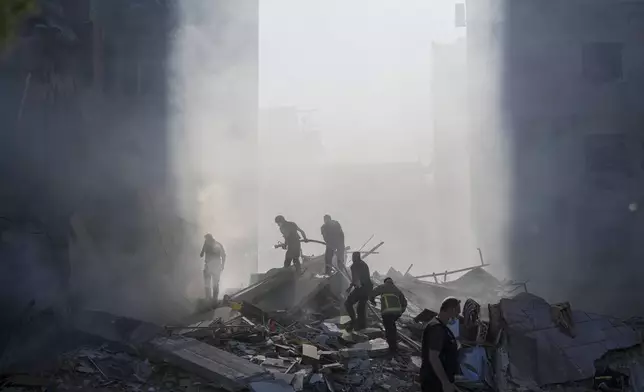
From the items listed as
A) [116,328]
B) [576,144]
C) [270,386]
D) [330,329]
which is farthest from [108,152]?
[576,144]

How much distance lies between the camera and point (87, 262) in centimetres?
1166

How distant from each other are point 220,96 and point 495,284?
9.87 meters

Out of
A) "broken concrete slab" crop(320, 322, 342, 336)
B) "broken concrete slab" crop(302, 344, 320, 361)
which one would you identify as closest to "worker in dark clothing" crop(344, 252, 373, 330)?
"broken concrete slab" crop(320, 322, 342, 336)

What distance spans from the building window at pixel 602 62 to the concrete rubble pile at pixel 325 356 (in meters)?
11.2

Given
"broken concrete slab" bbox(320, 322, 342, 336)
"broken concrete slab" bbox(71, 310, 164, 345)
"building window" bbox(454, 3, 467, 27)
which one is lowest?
"broken concrete slab" bbox(320, 322, 342, 336)

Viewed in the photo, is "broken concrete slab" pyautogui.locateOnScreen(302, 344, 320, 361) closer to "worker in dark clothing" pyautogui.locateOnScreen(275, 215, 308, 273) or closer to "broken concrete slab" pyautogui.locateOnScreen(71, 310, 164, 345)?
"broken concrete slab" pyautogui.locateOnScreen(71, 310, 164, 345)

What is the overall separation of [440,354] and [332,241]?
8511 mm

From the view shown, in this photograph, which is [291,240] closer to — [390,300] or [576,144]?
[390,300]

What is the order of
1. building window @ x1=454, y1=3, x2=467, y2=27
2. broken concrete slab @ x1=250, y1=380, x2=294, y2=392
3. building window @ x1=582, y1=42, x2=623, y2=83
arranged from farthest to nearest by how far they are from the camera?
building window @ x1=454, y1=3, x2=467, y2=27 → building window @ x1=582, y1=42, x2=623, y2=83 → broken concrete slab @ x1=250, y1=380, x2=294, y2=392

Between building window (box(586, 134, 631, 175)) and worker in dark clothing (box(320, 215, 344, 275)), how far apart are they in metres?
9.28

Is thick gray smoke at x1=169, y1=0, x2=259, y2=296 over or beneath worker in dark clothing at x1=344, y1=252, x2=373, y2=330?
over

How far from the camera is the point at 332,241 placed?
42.7 feet

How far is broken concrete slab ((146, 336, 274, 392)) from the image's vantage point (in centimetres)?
756

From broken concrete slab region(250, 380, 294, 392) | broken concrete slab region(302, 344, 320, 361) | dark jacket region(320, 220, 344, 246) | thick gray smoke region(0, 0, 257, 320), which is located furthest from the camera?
dark jacket region(320, 220, 344, 246)
